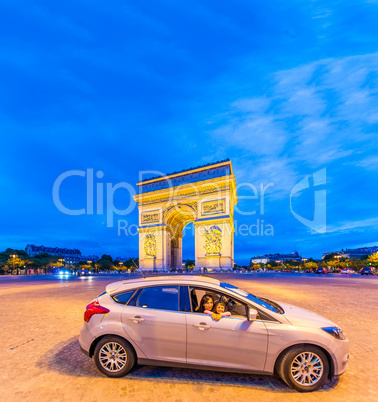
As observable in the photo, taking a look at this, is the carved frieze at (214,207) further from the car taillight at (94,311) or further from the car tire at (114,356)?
the car tire at (114,356)

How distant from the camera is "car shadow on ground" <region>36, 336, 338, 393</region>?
3377mm

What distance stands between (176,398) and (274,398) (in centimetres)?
122

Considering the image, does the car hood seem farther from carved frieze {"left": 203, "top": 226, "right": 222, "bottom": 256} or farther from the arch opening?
the arch opening

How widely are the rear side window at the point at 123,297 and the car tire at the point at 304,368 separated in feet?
7.59

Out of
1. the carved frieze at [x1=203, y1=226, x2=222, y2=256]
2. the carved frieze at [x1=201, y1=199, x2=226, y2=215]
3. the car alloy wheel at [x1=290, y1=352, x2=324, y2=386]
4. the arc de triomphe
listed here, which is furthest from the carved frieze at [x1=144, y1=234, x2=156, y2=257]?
the car alloy wheel at [x1=290, y1=352, x2=324, y2=386]

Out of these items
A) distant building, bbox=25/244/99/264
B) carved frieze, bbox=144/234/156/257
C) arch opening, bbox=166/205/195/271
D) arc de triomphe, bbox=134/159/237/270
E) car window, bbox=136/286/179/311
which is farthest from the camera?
distant building, bbox=25/244/99/264

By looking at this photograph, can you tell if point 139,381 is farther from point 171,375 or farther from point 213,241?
point 213,241

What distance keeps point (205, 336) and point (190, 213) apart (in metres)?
38.6

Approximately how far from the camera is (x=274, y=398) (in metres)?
3.05

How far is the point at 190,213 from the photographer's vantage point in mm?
42000

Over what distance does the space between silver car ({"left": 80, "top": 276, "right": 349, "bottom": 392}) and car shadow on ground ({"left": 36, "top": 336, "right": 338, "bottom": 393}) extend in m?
0.22

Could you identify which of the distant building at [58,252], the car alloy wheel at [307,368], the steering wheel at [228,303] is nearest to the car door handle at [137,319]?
the steering wheel at [228,303]

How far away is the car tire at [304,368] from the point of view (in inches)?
126

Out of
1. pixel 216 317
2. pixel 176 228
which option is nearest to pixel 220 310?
pixel 216 317
